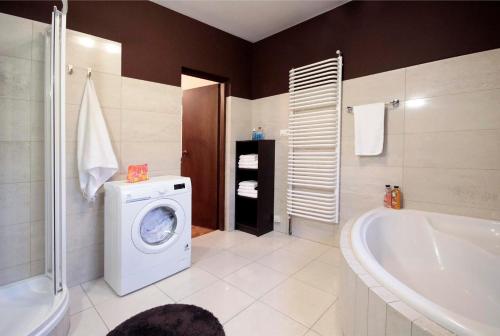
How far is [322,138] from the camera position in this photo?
248 cm

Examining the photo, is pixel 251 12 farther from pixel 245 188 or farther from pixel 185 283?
pixel 185 283

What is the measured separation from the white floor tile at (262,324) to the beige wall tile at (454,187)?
1.41 meters

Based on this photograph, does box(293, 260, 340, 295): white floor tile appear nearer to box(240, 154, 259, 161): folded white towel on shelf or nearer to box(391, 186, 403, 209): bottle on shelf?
box(391, 186, 403, 209): bottle on shelf

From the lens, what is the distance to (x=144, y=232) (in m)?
1.81

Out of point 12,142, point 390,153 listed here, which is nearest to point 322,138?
point 390,153

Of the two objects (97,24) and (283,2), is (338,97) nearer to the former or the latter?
(283,2)

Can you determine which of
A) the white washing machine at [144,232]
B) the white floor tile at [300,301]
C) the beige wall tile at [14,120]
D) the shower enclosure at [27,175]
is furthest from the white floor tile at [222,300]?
the beige wall tile at [14,120]

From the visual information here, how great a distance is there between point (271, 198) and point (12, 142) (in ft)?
7.64

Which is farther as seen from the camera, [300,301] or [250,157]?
[250,157]

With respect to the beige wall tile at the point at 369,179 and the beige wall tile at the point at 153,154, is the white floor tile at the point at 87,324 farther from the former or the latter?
the beige wall tile at the point at 369,179

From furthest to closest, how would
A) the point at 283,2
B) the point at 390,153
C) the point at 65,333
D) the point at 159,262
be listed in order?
the point at 283,2 → the point at 390,153 → the point at 159,262 → the point at 65,333

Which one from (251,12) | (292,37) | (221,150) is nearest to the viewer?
(251,12)

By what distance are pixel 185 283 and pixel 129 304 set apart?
388 mm

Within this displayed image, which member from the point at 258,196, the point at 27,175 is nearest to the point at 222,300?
the point at 258,196
